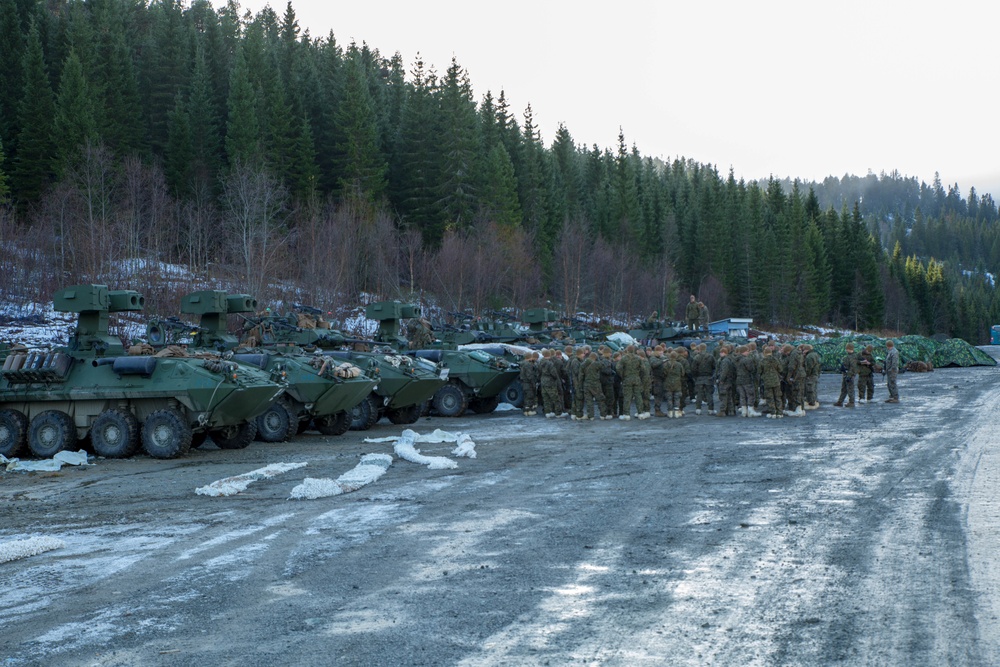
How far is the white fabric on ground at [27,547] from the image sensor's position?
8555 millimetres

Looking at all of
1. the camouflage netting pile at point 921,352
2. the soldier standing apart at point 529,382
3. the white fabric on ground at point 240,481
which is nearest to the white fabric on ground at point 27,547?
the white fabric on ground at point 240,481

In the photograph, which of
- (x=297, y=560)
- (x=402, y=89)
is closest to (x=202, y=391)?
(x=297, y=560)

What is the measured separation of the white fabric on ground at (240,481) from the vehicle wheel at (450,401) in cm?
986

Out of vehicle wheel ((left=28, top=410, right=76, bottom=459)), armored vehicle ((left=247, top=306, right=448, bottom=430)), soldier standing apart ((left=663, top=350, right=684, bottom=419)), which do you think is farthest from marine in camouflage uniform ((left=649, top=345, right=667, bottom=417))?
vehicle wheel ((left=28, top=410, right=76, bottom=459))

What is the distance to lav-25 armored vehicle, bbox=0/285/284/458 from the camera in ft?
52.4

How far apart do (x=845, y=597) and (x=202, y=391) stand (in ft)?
38.4

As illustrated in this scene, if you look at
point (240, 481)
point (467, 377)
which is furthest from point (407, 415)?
point (240, 481)

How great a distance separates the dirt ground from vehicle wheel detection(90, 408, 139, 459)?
63.0 inches

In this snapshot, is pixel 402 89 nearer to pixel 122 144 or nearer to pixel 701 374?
pixel 122 144

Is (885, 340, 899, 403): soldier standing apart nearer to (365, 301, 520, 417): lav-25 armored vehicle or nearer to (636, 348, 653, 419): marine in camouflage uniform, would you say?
(636, 348, 653, 419): marine in camouflage uniform

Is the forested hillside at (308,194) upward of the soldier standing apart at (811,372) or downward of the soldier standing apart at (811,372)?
upward

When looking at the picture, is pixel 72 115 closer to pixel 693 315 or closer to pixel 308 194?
pixel 308 194

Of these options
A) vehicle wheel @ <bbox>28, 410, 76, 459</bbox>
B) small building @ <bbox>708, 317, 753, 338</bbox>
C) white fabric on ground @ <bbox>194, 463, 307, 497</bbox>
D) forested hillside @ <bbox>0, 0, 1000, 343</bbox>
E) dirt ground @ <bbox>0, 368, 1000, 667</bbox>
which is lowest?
dirt ground @ <bbox>0, 368, 1000, 667</bbox>

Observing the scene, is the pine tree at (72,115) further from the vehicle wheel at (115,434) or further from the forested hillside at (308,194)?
the vehicle wheel at (115,434)
